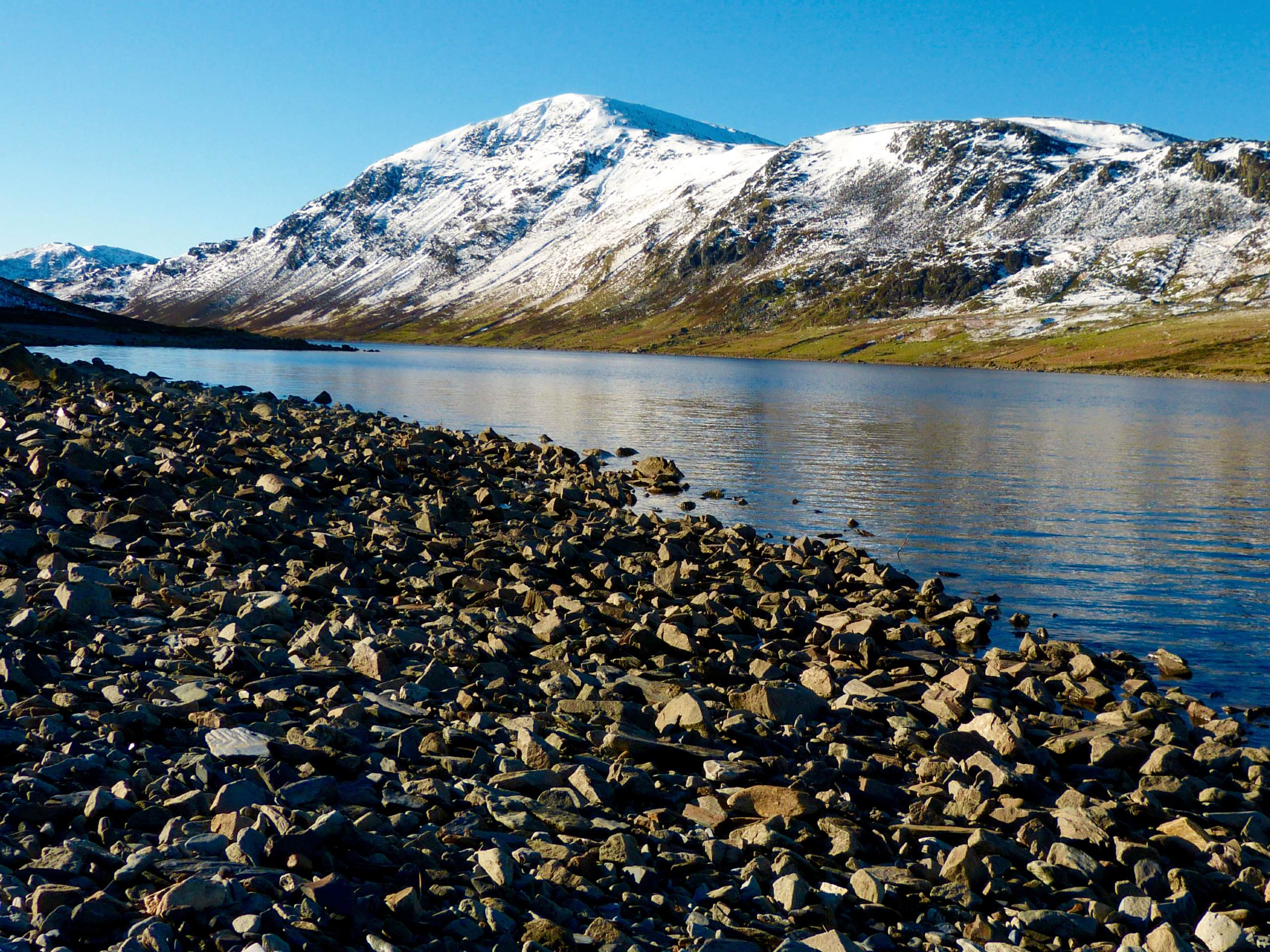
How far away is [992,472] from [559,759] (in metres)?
A: 42.1

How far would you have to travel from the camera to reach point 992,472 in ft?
160

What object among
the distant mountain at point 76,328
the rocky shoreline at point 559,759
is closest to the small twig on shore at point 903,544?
the rocky shoreline at point 559,759

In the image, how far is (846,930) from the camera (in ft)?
29.7

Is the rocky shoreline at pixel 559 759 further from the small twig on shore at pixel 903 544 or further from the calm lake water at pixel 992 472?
the small twig on shore at pixel 903 544

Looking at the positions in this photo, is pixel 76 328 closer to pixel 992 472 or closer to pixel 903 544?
pixel 992 472

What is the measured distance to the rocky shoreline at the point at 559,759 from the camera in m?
8.51

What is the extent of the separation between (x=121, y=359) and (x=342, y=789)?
119 metres

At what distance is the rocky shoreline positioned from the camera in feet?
27.9

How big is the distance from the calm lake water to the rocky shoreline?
4.28 m

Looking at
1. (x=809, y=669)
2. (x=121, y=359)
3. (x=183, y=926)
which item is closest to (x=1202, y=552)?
(x=809, y=669)

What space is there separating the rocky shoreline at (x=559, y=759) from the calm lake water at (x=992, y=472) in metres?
4.28

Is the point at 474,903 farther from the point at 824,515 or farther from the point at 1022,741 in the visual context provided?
the point at 824,515

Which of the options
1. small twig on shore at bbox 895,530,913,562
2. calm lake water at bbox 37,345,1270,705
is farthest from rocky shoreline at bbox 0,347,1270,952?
small twig on shore at bbox 895,530,913,562

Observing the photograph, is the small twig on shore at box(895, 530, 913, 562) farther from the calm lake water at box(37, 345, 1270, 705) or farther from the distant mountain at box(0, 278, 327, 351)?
the distant mountain at box(0, 278, 327, 351)
